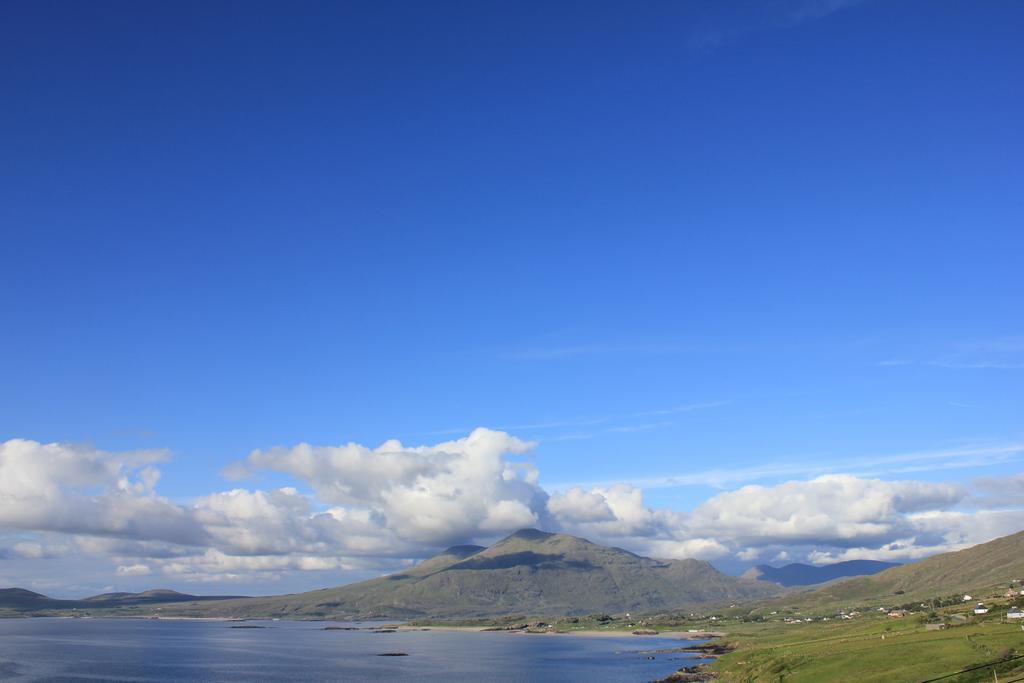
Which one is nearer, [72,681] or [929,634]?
[929,634]

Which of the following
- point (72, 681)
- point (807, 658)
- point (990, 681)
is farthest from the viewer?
point (72, 681)

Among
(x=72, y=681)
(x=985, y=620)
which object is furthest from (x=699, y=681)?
(x=72, y=681)

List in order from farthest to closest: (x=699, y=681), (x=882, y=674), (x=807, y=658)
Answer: (x=699, y=681)
(x=807, y=658)
(x=882, y=674)

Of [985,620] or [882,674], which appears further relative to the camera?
[985,620]

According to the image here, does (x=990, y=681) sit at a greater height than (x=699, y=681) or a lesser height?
greater

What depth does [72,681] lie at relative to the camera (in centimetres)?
19950

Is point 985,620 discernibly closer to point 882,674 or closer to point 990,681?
point 882,674

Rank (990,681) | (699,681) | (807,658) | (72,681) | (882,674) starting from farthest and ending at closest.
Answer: (72,681), (699,681), (807,658), (882,674), (990,681)

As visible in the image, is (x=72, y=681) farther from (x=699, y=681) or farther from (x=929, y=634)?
(x=929, y=634)

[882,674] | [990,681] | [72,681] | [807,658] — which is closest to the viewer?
[990,681]

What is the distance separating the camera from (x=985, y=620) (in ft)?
600

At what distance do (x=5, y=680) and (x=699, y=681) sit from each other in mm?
173906

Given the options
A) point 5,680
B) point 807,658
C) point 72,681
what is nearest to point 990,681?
point 807,658

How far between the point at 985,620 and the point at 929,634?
27.5 metres
